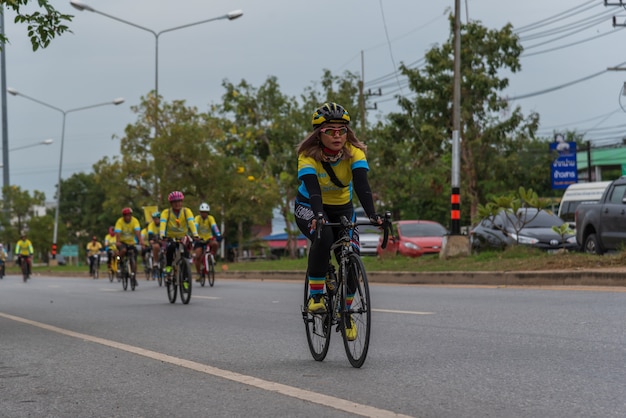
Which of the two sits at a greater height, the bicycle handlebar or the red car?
the red car

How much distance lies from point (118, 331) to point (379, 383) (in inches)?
194

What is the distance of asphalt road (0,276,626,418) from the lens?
5758 mm

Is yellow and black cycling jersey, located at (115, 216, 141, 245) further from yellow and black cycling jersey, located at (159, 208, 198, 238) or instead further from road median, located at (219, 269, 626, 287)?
yellow and black cycling jersey, located at (159, 208, 198, 238)

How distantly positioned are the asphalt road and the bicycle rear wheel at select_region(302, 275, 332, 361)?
0.10 m

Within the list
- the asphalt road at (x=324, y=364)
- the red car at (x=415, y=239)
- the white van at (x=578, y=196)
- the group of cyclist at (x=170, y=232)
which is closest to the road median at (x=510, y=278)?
the asphalt road at (x=324, y=364)

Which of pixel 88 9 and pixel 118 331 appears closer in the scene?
pixel 118 331

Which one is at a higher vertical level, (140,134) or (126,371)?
(140,134)

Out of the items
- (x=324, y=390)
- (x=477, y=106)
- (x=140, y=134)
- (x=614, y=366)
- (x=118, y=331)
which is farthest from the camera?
(x=140, y=134)

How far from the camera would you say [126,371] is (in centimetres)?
749

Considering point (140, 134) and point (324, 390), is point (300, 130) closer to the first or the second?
point (140, 134)

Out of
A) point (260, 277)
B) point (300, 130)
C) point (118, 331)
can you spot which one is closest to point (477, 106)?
point (260, 277)

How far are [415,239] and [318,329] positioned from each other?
65.6 feet

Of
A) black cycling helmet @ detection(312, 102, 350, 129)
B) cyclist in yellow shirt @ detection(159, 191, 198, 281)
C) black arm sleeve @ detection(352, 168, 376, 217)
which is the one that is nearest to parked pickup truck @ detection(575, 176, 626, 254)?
cyclist in yellow shirt @ detection(159, 191, 198, 281)

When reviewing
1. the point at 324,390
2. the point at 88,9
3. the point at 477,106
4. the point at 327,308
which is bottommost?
the point at 324,390
